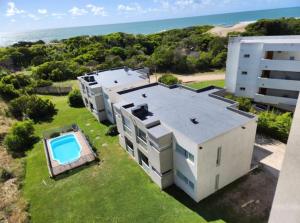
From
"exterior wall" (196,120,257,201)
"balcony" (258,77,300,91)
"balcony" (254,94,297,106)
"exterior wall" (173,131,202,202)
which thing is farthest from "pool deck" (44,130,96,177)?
"balcony" (258,77,300,91)

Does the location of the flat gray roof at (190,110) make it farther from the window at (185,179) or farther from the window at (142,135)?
the window at (185,179)

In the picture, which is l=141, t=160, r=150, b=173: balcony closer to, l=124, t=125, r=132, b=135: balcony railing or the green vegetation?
l=124, t=125, r=132, b=135: balcony railing

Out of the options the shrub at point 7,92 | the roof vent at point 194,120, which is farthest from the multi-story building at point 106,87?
the shrub at point 7,92

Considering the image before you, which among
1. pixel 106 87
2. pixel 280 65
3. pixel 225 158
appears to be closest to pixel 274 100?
pixel 280 65

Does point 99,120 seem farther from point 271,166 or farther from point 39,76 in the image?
point 39,76

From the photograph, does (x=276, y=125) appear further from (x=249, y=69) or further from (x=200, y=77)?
(x=200, y=77)

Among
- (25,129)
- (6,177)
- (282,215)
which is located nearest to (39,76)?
(25,129)
